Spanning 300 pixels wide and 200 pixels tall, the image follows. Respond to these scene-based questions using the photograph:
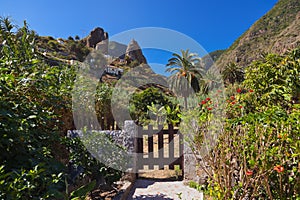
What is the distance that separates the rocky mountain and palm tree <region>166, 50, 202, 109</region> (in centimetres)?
2381

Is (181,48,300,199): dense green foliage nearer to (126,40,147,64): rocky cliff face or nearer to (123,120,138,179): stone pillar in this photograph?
(123,120,138,179): stone pillar

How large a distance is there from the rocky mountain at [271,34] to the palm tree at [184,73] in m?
23.8

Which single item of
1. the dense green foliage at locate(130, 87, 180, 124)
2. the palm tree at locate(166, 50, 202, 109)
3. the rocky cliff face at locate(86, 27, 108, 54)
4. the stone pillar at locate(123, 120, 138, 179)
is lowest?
the stone pillar at locate(123, 120, 138, 179)

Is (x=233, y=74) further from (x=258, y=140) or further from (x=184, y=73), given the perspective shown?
(x=258, y=140)

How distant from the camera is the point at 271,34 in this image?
45.6 m

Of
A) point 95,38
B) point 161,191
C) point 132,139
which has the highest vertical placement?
point 95,38

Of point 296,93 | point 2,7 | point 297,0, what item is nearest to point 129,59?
point 2,7

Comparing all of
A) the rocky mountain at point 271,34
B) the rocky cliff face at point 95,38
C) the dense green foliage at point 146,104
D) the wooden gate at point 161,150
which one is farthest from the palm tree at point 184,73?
the rocky cliff face at point 95,38

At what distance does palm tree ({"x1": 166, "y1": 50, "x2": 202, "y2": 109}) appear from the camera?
21.7 m

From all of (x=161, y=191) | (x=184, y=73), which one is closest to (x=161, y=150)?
(x=161, y=191)

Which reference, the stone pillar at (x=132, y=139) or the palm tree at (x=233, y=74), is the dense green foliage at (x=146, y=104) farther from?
the palm tree at (x=233, y=74)

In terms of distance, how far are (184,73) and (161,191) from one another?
62.1 feet

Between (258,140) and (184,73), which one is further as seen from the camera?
(184,73)

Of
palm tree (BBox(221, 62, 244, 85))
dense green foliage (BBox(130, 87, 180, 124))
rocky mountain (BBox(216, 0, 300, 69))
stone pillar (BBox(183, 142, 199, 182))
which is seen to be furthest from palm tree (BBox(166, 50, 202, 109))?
rocky mountain (BBox(216, 0, 300, 69))
